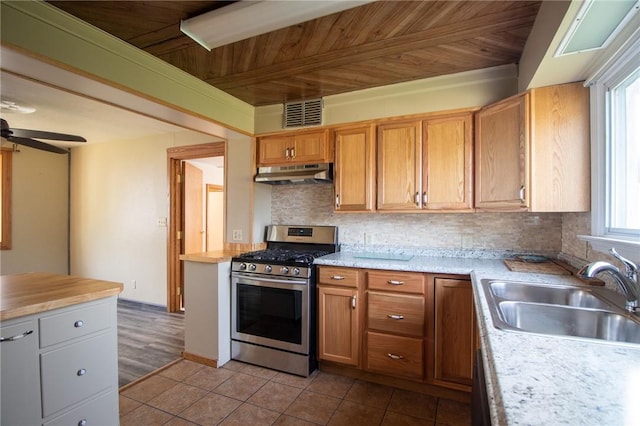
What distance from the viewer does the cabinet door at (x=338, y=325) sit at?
232 cm

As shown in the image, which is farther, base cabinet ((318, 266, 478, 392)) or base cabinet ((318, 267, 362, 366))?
base cabinet ((318, 267, 362, 366))

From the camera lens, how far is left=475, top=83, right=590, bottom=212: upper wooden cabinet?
5.85ft

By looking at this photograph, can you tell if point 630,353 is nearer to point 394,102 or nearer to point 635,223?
point 635,223

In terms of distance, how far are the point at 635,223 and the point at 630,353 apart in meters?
0.93

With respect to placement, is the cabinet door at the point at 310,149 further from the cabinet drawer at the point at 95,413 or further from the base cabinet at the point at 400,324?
the cabinet drawer at the point at 95,413

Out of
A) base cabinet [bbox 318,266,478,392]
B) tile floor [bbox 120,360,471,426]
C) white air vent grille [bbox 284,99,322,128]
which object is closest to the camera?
tile floor [bbox 120,360,471,426]

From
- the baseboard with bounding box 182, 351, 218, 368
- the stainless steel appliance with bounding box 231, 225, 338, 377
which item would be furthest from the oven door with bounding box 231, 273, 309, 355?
the baseboard with bounding box 182, 351, 218, 368

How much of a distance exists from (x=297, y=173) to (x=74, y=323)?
6.11 feet

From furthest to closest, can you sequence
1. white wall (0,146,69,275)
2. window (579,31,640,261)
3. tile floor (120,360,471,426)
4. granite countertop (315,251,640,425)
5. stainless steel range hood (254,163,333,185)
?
white wall (0,146,69,275), stainless steel range hood (254,163,333,185), tile floor (120,360,471,426), window (579,31,640,261), granite countertop (315,251,640,425)

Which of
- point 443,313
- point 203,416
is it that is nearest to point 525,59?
point 443,313

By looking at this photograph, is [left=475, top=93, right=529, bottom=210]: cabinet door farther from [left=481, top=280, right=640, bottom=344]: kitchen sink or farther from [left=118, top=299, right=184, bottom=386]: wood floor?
[left=118, top=299, right=184, bottom=386]: wood floor

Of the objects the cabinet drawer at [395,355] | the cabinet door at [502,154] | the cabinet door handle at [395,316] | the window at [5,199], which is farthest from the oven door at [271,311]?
the window at [5,199]

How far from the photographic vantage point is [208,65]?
7.17 ft

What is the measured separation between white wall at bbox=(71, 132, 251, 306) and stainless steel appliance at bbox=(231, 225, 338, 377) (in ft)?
5.98
